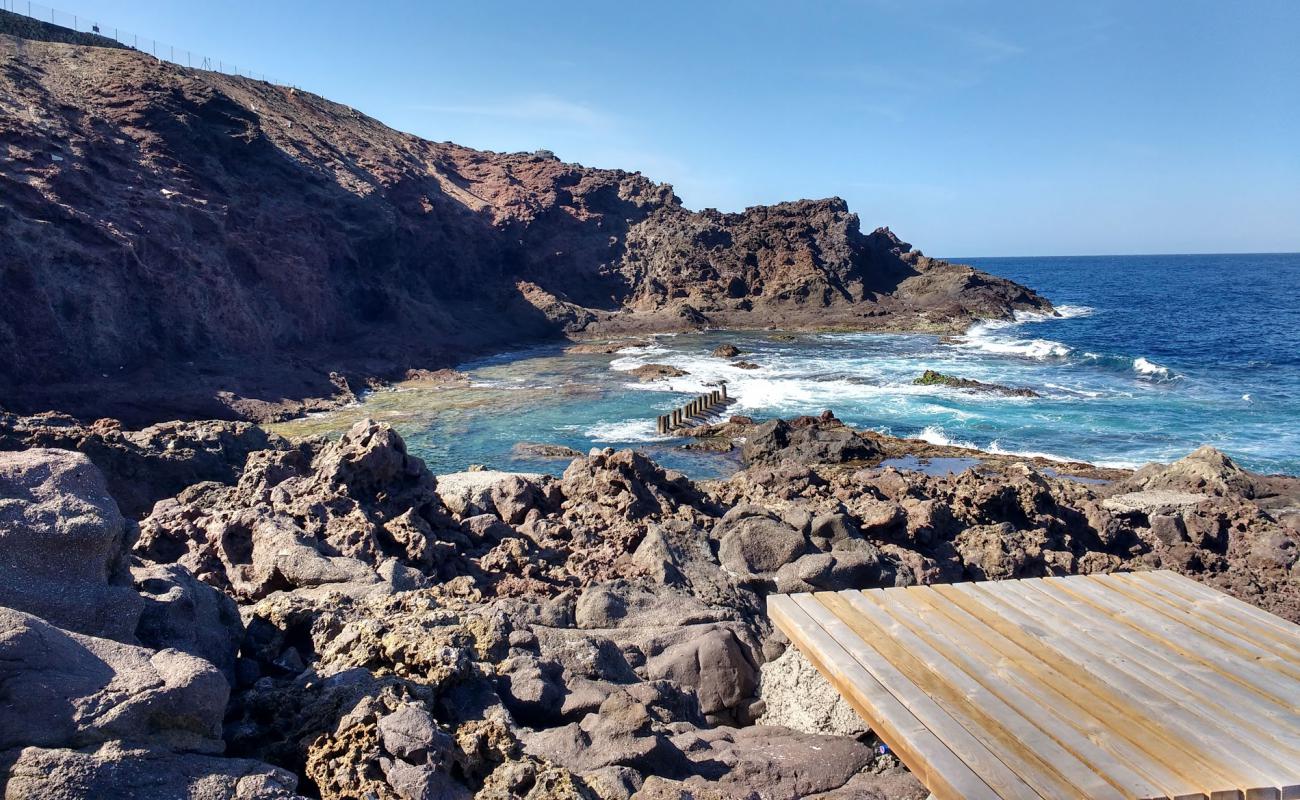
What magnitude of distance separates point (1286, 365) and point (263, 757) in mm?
43923

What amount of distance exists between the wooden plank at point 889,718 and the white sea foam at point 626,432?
17.1m

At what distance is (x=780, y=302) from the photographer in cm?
5153

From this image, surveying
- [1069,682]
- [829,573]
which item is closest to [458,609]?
[829,573]

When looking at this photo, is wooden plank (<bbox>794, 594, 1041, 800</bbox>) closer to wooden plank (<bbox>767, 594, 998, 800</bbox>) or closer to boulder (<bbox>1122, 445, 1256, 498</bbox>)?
wooden plank (<bbox>767, 594, 998, 800</bbox>)

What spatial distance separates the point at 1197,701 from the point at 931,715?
1306 mm

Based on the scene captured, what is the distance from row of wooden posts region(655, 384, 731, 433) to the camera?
74.7ft

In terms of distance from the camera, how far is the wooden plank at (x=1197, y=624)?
417 cm

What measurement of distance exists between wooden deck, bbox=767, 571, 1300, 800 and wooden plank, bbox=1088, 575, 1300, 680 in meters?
0.01

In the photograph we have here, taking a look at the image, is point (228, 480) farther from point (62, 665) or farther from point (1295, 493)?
point (1295, 493)

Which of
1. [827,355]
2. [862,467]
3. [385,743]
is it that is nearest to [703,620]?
[385,743]

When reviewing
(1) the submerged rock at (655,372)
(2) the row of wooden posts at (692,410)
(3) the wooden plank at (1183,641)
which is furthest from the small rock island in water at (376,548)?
(1) the submerged rock at (655,372)

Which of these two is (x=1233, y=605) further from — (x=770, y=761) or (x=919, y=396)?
(x=919, y=396)

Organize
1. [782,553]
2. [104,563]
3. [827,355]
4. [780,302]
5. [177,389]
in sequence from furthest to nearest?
[780,302]
[827,355]
[177,389]
[782,553]
[104,563]

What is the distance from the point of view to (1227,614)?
15.7ft
